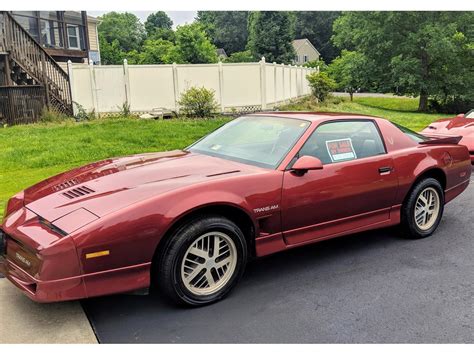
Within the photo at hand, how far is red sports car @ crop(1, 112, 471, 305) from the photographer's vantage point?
3.13 metres

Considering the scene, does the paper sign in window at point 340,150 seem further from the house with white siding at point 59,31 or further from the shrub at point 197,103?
the house with white siding at point 59,31

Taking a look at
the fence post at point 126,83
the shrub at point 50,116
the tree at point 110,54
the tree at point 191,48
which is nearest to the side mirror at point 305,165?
the shrub at point 50,116

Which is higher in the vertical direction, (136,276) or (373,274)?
(136,276)

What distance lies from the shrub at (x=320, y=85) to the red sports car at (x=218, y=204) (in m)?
19.3

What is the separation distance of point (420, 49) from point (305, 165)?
27007 mm

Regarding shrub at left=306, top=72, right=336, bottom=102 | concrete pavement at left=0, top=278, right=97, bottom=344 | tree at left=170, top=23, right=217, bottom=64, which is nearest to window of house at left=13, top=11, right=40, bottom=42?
shrub at left=306, top=72, right=336, bottom=102

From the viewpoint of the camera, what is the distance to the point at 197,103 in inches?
615

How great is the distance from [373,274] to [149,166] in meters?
2.16

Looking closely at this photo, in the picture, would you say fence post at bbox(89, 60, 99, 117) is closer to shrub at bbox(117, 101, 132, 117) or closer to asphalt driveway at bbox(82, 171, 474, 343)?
shrub at bbox(117, 101, 132, 117)

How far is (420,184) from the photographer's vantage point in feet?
16.3

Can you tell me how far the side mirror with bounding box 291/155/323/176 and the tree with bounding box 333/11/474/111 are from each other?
2547 centimetres

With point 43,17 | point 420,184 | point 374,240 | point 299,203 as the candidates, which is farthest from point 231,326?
point 43,17

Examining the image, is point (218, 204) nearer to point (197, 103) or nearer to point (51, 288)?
point (51, 288)

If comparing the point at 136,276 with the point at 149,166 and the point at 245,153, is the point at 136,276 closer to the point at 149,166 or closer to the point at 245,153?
the point at 149,166
